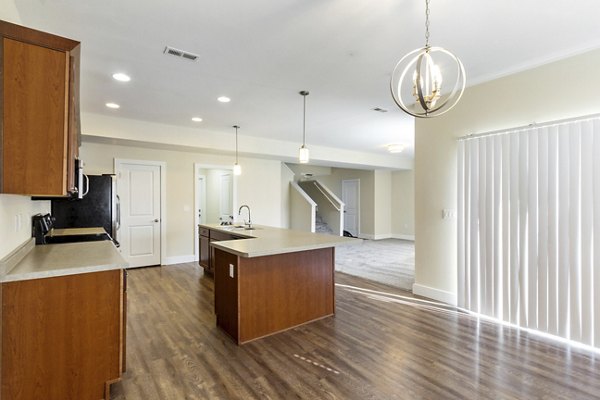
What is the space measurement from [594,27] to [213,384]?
13.3 ft

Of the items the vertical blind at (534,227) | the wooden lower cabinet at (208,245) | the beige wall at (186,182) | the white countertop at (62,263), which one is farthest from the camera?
the beige wall at (186,182)

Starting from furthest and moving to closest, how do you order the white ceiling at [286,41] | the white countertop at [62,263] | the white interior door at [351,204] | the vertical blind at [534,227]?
the white interior door at [351,204] < the vertical blind at [534,227] < the white ceiling at [286,41] < the white countertop at [62,263]

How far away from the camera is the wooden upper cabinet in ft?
5.37

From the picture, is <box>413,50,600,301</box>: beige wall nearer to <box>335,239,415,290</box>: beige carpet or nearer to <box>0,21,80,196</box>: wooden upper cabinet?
<box>335,239,415,290</box>: beige carpet

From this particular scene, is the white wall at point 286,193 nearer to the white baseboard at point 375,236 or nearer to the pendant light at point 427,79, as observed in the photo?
the white baseboard at point 375,236

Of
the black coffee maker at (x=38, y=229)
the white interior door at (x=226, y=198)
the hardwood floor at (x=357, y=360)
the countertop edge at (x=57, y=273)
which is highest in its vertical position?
the white interior door at (x=226, y=198)

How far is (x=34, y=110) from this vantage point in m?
1.70

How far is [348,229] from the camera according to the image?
1106cm

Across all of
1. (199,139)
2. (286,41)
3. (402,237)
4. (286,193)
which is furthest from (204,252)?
(402,237)

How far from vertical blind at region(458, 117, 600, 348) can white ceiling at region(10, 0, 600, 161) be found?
85cm

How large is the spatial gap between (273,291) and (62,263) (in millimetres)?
1751

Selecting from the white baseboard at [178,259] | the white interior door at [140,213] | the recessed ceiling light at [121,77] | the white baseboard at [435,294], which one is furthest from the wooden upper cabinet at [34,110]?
the white baseboard at [178,259]

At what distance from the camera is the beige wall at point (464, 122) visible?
2.86 meters

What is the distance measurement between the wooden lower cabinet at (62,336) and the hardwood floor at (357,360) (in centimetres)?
31
